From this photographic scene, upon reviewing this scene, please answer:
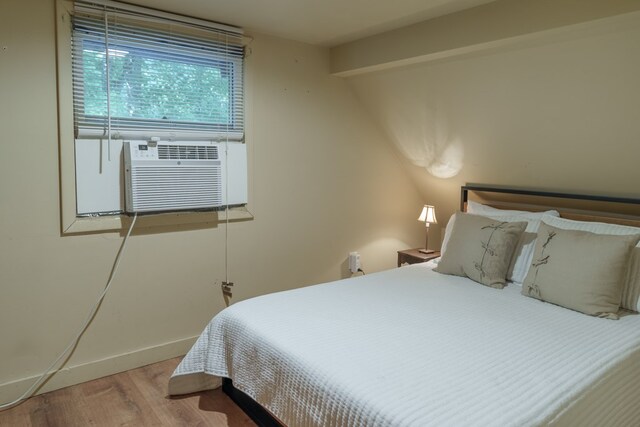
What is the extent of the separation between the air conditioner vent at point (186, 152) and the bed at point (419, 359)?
1001mm

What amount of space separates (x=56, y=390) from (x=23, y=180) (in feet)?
3.79

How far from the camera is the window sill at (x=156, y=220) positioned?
8.19 feet

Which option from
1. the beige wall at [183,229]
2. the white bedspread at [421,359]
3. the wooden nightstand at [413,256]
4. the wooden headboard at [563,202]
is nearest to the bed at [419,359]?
the white bedspread at [421,359]

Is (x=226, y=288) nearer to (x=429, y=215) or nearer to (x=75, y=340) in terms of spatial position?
(x=75, y=340)

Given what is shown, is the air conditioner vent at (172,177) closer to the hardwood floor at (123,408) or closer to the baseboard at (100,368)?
the baseboard at (100,368)

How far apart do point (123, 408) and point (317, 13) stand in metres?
2.36

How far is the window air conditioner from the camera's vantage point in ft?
8.39

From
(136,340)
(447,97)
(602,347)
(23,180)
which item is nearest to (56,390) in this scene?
(136,340)

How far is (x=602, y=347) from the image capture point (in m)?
1.83

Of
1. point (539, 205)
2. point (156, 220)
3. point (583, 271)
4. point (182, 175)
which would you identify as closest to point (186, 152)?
point (182, 175)

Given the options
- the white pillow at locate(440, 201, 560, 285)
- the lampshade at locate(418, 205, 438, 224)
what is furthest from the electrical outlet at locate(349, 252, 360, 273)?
the white pillow at locate(440, 201, 560, 285)

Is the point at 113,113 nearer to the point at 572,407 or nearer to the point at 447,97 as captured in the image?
the point at 447,97

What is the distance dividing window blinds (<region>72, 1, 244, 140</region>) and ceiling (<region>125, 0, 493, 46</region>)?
121 millimetres

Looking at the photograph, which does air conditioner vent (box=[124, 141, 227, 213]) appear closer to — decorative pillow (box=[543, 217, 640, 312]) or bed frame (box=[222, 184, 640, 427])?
bed frame (box=[222, 184, 640, 427])
